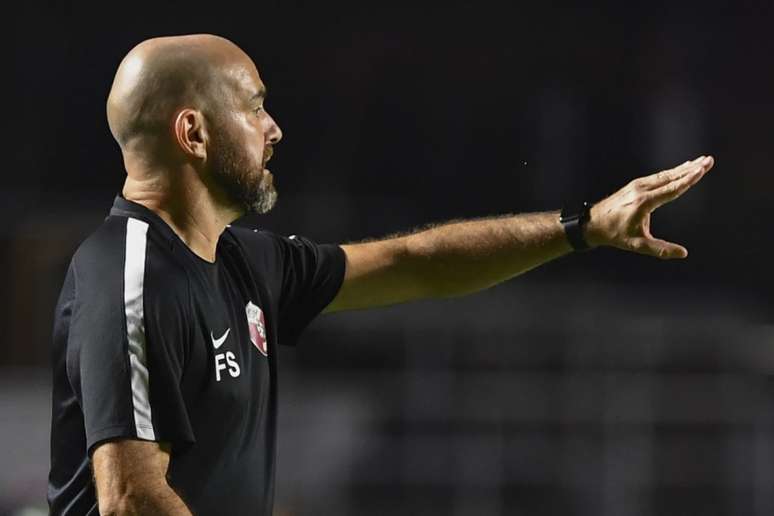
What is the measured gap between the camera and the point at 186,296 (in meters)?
2.27

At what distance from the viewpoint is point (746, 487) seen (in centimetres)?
629

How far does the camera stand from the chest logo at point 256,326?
8.20ft

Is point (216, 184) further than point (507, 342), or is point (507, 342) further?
point (507, 342)

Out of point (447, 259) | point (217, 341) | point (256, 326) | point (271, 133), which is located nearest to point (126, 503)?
point (217, 341)

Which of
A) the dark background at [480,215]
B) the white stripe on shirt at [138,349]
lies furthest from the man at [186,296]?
the dark background at [480,215]

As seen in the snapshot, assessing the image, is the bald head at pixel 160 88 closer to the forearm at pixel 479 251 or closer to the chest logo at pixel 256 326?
the chest logo at pixel 256 326

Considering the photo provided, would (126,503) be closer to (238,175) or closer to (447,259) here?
(238,175)

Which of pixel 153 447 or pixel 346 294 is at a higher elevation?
pixel 346 294

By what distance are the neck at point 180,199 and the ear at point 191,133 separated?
37 mm

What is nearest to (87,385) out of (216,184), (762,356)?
(216,184)

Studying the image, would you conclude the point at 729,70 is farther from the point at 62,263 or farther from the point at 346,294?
the point at 346,294

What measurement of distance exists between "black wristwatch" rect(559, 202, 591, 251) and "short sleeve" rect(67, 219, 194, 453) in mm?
964

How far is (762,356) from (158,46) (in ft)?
15.5

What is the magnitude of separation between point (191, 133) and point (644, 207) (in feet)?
2.94
